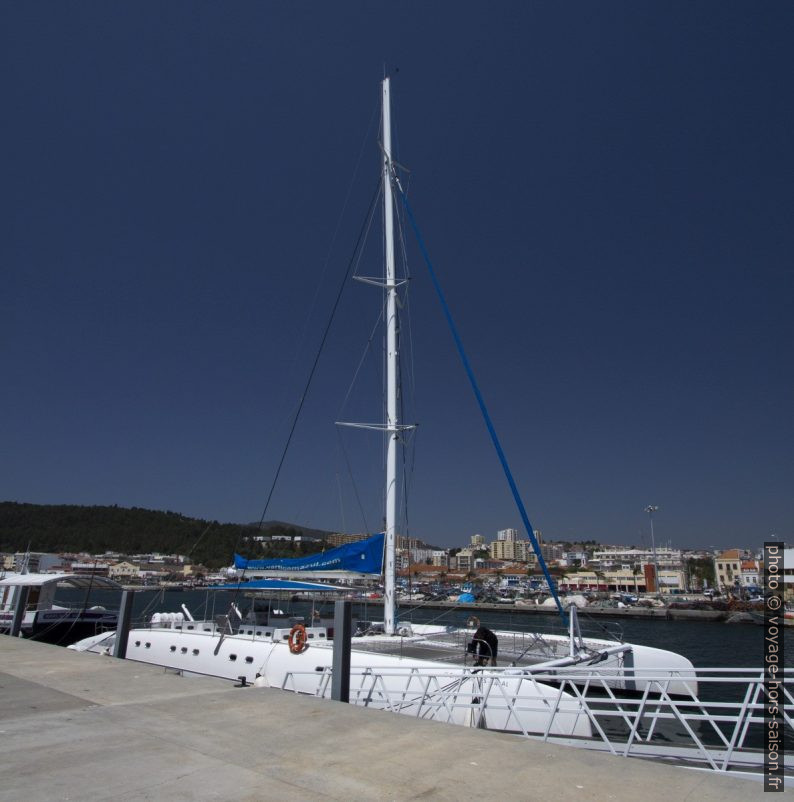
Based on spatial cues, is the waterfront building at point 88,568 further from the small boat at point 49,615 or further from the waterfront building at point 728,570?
the waterfront building at point 728,570

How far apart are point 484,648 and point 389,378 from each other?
9172 millimetres

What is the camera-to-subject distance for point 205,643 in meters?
17.0

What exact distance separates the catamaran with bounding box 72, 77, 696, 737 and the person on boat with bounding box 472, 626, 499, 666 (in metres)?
0.10

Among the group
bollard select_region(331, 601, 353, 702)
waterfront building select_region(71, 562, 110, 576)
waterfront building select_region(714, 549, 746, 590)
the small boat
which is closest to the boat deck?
bollard select_region(331, 601, 353, 702)

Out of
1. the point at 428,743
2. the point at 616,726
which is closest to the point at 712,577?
the point at 616,726

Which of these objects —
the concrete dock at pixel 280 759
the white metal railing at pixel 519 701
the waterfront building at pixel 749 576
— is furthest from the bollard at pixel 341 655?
the waterfront building at pixel 749 576

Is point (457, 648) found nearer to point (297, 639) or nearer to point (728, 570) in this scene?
point (297, 639)

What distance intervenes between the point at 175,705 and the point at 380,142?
1981 cm

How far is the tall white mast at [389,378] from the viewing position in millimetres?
17703

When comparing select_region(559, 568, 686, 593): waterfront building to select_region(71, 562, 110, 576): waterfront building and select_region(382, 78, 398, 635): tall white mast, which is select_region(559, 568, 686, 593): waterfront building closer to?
select_region(71, 562, 110, 576): waterfront building

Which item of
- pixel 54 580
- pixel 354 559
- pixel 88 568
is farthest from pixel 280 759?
pixel 88 568

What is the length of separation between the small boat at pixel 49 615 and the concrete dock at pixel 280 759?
2455cm

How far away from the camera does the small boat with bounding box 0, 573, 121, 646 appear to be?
2952cm

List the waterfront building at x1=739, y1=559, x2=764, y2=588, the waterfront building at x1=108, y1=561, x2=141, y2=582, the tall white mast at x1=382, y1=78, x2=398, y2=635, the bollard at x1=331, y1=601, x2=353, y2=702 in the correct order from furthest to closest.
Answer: the waterfront building at x1=108, y1=561, x2=141, y2=582
the waterfront building at x1=739, y1=559, x2=764, y2=588
the tall white mast at x1=382, y1=78, x2=398, y2=635
the bollard at x1=331, y1=601, x2=353, y2=702
